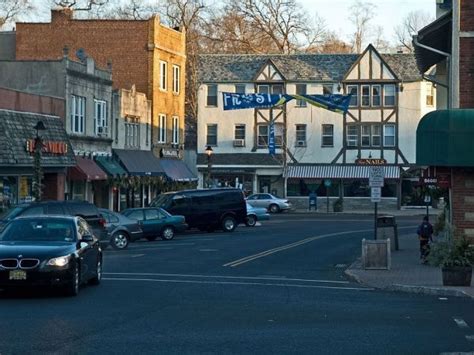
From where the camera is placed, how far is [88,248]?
20.7m

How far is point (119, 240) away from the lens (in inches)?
1517

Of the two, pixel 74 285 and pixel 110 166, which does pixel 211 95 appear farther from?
pixel 74 285

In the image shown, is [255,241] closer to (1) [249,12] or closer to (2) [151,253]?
(2) [151,253]

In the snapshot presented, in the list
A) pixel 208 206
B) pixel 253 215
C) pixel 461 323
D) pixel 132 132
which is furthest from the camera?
pixel 132 132

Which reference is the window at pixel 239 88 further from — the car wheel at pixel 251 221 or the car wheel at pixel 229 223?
the car wheel at pixel 229 223

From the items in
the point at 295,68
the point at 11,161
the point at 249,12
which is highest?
the point at 249,12

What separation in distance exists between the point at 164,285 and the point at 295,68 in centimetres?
5933

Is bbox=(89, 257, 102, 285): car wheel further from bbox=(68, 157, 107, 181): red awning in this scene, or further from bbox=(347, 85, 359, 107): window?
bbox=(347, 85, 359, 107): window

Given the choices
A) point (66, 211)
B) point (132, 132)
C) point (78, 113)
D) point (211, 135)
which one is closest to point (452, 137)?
point (66, 211)

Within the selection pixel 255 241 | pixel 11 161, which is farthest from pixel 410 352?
pixel 11 161

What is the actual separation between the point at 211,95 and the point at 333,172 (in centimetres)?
1145

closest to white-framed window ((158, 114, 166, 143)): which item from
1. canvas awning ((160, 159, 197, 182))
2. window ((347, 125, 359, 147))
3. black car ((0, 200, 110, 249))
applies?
canvas awning ((160, 159, 197, 182))

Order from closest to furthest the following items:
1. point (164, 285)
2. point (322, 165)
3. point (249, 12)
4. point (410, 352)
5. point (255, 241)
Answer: point (410, 352) < point (164, 285) < point (255, 241) < point (322, 165) < point (249, 12)

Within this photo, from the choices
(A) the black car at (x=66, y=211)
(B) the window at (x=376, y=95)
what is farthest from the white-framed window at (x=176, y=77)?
(A) the black car at (x=66, y=211)
